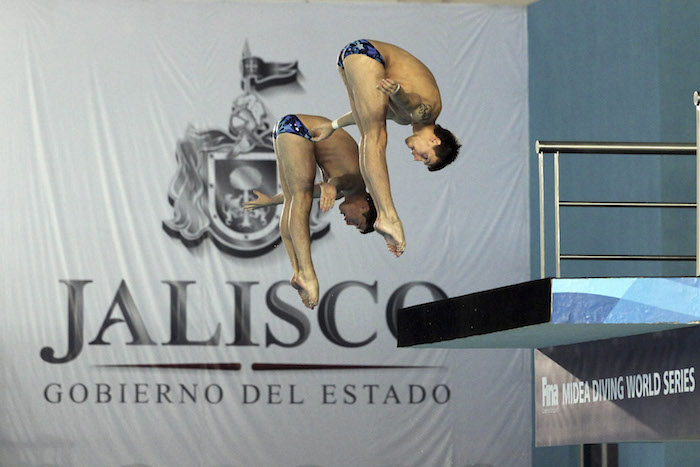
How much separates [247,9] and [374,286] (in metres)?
2.76

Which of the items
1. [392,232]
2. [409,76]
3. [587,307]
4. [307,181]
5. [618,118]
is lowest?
[587,307]

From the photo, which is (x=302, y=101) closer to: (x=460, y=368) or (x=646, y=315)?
(x=460, y=368)

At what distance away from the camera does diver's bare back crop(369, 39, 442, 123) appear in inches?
157

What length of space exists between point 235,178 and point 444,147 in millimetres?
5979

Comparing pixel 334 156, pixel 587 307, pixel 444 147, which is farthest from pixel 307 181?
pixel 587 307

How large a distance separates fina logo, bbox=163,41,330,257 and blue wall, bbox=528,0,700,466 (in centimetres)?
225

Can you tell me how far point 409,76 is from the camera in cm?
402

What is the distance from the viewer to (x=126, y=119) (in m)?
9.91

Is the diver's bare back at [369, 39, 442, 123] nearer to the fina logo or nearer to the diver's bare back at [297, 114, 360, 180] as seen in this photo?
the diver's bare back at [297, 114, 360, 180]

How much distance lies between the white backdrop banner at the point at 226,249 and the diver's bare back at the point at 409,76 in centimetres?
569

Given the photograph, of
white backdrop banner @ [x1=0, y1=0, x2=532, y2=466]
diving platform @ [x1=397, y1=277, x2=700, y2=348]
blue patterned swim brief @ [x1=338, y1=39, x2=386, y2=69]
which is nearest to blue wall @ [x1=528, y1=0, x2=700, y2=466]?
white backdrop banner @ [x1=0, y1=0, x2=532, y2=466]

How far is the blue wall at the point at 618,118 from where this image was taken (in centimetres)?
728

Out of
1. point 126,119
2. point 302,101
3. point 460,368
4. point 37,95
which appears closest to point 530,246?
point 460,368

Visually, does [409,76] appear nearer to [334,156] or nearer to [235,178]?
[334,156]
